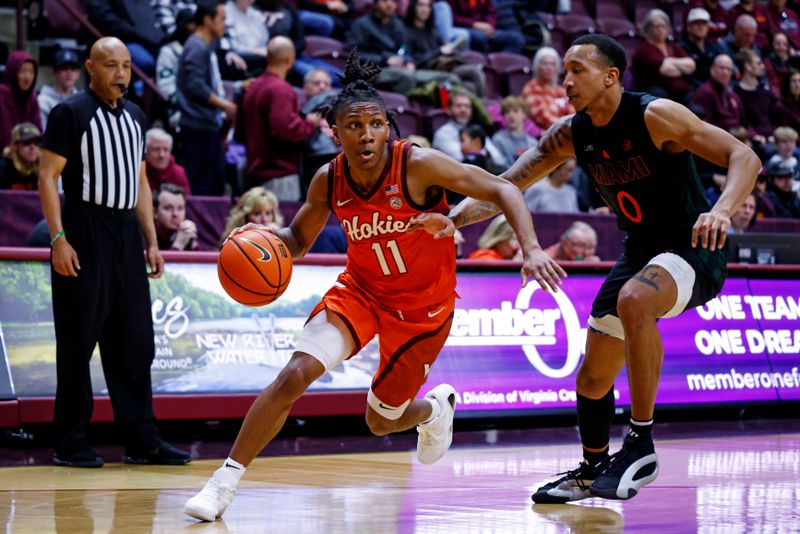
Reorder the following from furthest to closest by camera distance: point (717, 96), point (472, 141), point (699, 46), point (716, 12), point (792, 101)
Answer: point (716, 12) → point (792, 101) → point (699, 46) → point (717, 96) → point (472, 141)

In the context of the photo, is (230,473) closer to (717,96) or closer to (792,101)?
(717,96)

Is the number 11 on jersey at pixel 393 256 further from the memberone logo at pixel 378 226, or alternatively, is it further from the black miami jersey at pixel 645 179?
the black miami jersey at pixel 645 179

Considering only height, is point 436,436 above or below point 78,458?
above

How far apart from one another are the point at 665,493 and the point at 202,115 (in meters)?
6.25

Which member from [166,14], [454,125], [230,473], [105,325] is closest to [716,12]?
[454,125]

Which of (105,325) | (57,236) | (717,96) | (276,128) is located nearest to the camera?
(57,236)

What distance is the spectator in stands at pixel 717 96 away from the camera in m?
14.5

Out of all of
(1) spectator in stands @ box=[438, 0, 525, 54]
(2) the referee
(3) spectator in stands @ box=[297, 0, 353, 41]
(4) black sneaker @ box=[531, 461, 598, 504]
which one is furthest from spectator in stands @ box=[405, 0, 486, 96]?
(4) black sneaker @ box=[531, 461, 598, 504]

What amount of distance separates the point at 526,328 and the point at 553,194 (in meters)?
2.95

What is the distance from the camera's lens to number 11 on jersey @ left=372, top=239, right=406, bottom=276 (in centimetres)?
547

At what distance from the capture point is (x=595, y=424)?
5746mm

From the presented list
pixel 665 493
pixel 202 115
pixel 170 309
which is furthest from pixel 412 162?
pixel 202 115

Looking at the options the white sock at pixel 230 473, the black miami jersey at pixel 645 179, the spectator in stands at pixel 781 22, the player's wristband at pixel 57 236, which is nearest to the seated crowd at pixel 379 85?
the spectator in stands at pixel 781 22

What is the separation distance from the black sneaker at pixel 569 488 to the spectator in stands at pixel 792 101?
11541 mm
